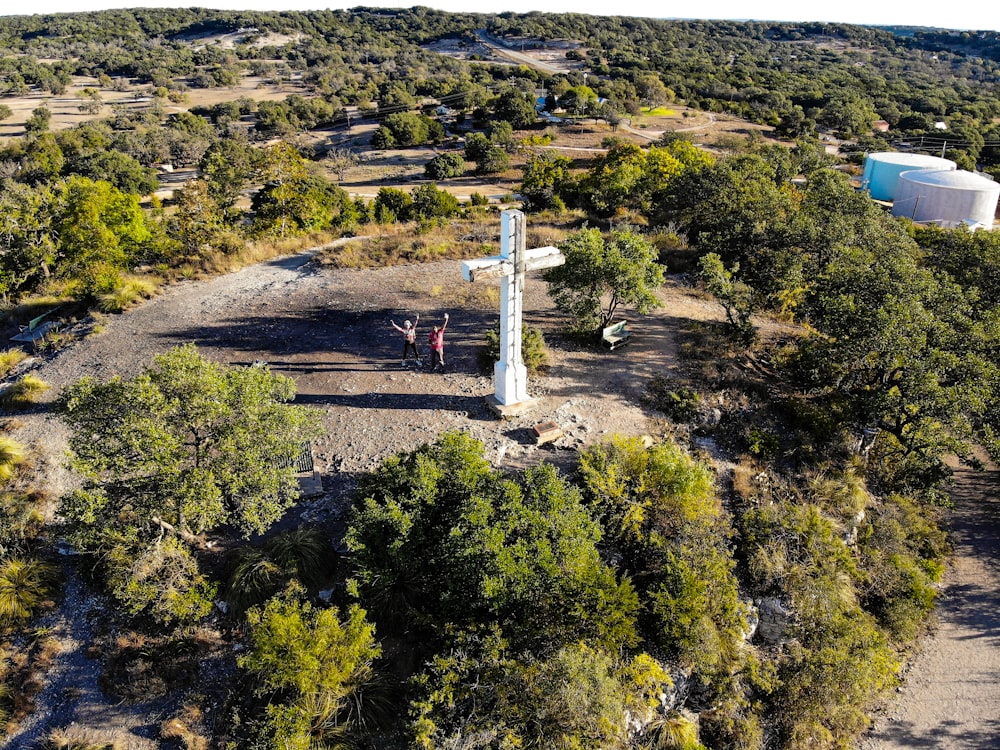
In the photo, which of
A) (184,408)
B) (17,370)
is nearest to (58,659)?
(184,408)

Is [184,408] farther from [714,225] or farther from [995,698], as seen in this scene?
[714,225]

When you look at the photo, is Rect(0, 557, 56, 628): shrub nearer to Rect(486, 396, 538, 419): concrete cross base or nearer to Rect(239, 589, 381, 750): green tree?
Rect(239, 589, 381, 750): green tree

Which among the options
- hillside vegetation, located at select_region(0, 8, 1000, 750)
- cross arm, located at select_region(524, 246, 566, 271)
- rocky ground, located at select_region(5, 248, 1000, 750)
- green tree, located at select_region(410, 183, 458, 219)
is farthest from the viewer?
green tree, located at select_region(410, 183, 458, 219)

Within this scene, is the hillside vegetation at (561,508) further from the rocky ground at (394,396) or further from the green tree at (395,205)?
the green tree at (395,205)

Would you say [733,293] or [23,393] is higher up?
[733,293]

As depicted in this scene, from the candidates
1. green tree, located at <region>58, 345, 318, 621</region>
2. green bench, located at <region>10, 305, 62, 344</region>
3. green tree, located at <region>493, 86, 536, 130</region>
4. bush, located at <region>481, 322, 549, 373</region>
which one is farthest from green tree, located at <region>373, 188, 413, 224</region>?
green tree, located at <region>493, 86, 536, 130</region>

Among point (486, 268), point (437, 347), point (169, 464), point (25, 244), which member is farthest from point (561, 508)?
point (25, 244)

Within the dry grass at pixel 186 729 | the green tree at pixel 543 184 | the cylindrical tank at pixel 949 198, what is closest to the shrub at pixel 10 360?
the dry grass at pixel 186 729

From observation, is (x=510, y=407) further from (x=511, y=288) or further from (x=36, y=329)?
(x=36, y=329)
